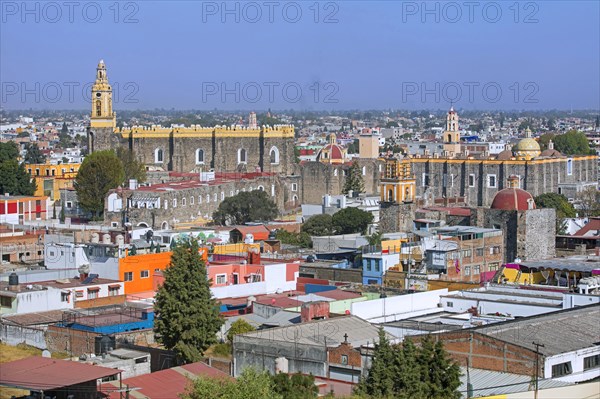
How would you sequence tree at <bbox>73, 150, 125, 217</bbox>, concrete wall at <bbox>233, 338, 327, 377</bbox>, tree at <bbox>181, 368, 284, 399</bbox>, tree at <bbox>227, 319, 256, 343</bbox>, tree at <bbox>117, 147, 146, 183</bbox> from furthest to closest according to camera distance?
tree at <bbox>117, 147, 146, 183</bbox> < tree at <bbox>73, 150, 125, 217</bbox> < tree at <bbox>227, 319, 256, 343</bbox> < concrete wall at <bbox>233, 338, 327, 377</bbox> < tree at <bbox>181, 368, 284, 399</bbox>

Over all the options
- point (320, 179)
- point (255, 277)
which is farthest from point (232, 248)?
point (320, 179)

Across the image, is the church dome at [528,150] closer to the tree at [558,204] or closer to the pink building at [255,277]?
the tree at [558,204]

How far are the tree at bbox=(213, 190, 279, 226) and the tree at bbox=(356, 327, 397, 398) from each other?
2763 centimetres

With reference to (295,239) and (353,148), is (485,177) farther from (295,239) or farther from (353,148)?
(353,148)

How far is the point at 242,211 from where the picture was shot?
45.4 m

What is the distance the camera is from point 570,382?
60.0ft

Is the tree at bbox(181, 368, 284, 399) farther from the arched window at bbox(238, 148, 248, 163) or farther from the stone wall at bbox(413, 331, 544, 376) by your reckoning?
the arched window at bbox(238, 148, 248, 163)

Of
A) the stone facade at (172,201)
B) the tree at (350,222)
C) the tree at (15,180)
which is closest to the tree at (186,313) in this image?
the tree at (350,222)

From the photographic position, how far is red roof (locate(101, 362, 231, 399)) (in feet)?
58.9

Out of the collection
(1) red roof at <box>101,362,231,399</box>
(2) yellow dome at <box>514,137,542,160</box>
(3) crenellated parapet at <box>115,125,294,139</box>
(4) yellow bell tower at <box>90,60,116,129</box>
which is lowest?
(1) red roof at <box>101,362,231,399</box>

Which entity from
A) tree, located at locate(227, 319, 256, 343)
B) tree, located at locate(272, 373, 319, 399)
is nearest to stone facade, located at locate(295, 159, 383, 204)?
tree, located at locate(227, 319, 256, 343)

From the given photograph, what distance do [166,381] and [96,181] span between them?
95.0ft

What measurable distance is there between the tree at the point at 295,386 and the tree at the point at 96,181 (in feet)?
95.2

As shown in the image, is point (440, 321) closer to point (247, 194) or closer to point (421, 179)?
point (247, 194)
